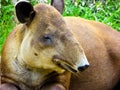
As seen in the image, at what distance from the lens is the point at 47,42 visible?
→ 5.55 meters

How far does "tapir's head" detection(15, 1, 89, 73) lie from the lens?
5379 mm

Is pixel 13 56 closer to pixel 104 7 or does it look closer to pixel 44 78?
pixel 44 78

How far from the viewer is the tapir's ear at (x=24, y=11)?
5559mm

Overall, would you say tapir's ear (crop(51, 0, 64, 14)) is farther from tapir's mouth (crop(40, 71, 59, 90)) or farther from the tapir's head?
tapir's mouth (crop(40, 71, 59, 90))

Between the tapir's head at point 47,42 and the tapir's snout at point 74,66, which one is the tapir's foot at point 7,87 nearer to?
the tapir's head at point 47,42

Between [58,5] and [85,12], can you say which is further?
[85,12]

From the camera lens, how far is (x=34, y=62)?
18.8ft

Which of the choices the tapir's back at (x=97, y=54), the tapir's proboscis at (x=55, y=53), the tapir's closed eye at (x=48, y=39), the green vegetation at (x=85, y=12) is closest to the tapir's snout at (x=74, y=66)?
the tapir's proboscis at (x=55, y=53)

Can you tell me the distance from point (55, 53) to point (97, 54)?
142cm

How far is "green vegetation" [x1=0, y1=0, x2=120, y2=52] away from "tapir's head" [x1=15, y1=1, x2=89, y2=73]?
2.57 meters

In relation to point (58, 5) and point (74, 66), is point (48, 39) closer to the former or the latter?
point (74, 66)

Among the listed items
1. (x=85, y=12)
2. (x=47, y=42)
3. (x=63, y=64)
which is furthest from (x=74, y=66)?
(x=85, y=12)

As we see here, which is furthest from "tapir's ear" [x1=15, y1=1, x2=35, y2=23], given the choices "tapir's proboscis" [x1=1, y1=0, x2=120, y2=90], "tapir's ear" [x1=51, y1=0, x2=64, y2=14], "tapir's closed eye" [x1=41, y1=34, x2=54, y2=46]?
"tapir's ear" [x1=51, y1=0, x2=64, y2=14]

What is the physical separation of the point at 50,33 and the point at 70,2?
378cm
